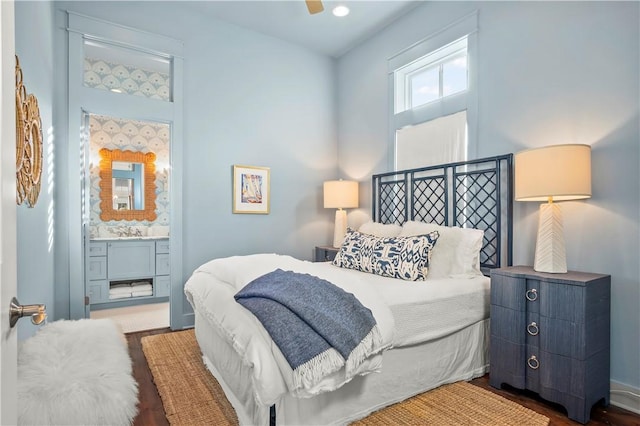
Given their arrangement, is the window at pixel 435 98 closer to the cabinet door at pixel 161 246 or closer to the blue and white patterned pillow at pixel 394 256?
the blue and white patterned pillow at pixel 394 256

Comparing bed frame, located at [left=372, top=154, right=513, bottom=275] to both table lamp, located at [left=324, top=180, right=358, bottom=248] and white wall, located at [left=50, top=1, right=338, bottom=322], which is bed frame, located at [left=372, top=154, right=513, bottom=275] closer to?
table lamp, located at [left=324, top=180, right=358, bottom=248]

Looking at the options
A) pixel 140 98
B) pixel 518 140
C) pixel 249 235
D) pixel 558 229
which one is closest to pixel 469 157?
pixel 518 140

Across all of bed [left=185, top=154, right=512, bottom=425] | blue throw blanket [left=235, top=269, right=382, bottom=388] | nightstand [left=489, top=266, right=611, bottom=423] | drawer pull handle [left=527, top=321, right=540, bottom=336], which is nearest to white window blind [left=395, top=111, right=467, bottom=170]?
bed [left=185, top=154, right=512, bottom=425]

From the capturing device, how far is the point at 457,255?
2615 mm

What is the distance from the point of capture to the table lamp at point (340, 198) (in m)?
4.07

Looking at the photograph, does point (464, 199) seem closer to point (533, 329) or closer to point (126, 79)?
point (533, 329)

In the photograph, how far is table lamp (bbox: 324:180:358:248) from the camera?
160 inches

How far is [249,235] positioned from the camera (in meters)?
4.01

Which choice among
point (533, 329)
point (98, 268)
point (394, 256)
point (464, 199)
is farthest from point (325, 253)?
point (98, 268)

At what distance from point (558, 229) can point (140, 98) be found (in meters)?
3.67

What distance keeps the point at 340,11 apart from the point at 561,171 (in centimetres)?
265

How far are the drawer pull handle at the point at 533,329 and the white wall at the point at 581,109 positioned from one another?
20.3 inches

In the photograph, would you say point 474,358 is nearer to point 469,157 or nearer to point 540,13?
point 469,157

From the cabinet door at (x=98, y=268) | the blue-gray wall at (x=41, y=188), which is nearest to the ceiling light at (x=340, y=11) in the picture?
the blue-gray wall at (x=41, y=188)
